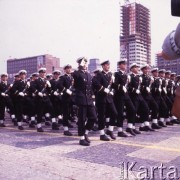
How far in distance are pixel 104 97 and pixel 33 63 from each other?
5943 inches

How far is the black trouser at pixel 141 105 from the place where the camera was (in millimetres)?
8414

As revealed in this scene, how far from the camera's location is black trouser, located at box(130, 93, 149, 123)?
27.6ft

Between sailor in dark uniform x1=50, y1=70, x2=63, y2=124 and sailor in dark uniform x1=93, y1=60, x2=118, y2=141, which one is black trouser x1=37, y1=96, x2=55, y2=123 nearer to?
sailor in dark uniform x1=50, y1=70, x2=63, y2=124

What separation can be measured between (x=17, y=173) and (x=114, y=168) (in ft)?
4.73

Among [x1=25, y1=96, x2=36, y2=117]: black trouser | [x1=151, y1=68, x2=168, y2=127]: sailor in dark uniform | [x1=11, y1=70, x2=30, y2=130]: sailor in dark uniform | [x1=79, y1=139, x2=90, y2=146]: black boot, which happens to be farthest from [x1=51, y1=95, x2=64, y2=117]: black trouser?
[x1=79, y1=139, x2=90, y2=146]: black boot

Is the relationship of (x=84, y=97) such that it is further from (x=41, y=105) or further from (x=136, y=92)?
(x=41, y=105)

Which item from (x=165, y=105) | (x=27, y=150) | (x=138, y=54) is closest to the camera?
(x=27, y=150)

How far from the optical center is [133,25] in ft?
401

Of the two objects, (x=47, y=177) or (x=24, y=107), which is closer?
(x=47, y=177)

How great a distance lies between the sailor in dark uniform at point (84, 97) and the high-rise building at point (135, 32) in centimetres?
11003

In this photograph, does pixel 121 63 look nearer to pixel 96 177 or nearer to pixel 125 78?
pixel 125 78

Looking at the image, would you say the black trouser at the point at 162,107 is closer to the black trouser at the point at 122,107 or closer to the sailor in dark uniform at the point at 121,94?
the black trouser at the point at 122,107

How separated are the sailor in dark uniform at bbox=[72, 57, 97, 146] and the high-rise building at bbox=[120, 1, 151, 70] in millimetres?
110031

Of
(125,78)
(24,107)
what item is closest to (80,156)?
(125,78)
